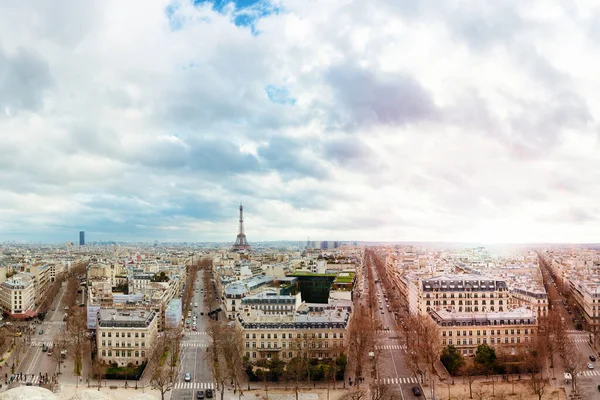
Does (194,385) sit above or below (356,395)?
below

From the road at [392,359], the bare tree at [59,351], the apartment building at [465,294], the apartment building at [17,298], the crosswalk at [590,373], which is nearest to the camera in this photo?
the road at [392,359]

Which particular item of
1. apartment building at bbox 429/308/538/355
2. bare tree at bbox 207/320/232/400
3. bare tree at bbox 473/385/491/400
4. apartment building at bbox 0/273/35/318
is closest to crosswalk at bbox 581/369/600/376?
apartment building at bbox 429/308/538/355

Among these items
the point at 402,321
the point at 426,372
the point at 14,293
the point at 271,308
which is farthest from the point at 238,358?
the point at 14,293

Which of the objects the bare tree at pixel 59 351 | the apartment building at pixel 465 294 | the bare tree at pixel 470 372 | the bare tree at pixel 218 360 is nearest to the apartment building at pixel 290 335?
the bare tree at pixel 218 360

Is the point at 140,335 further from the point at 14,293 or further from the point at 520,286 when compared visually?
the point at 520,286

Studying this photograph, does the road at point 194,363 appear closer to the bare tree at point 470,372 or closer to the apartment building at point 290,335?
the apartment building at point 290,335

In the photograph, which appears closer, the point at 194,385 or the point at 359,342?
the point at 194,385

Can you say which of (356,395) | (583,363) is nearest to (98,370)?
(356,395)

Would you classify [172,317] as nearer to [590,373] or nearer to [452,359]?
[452,359]
